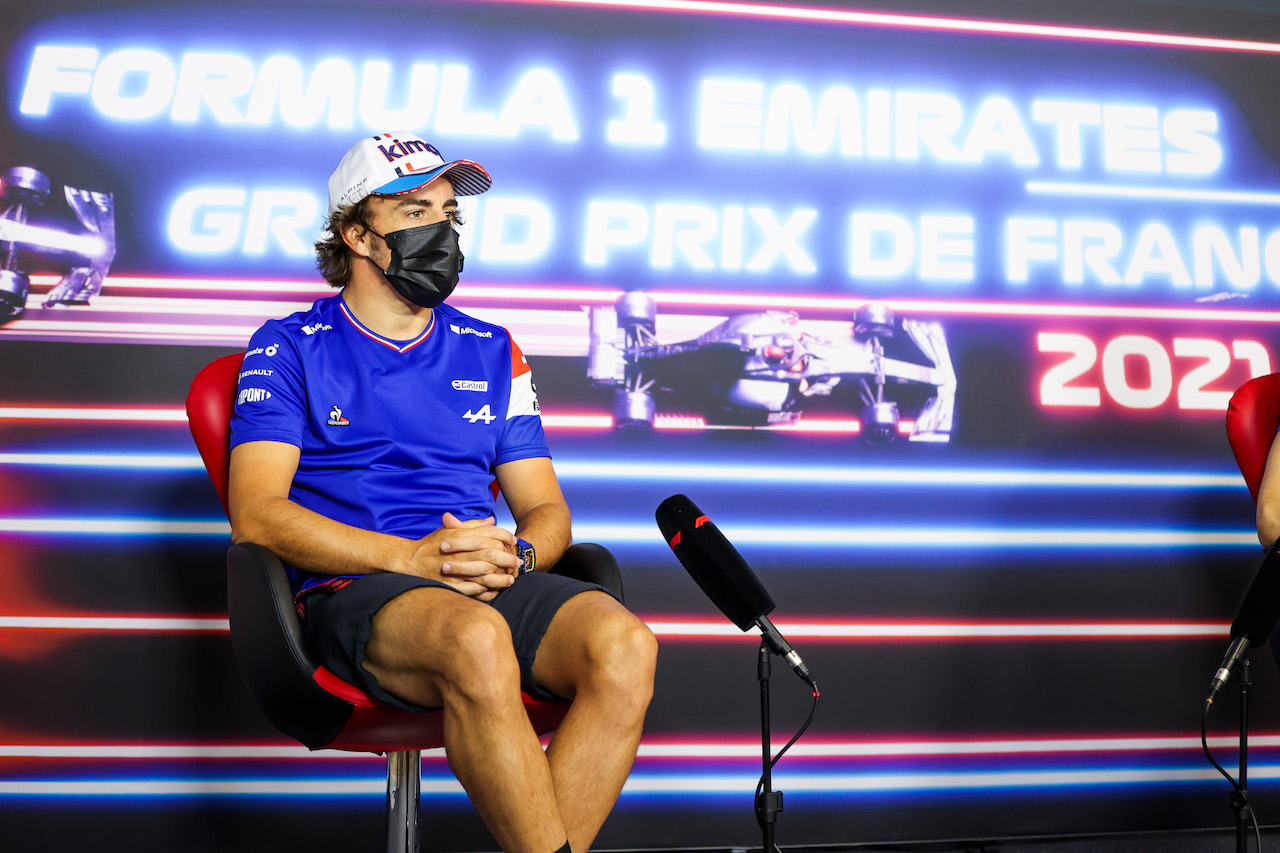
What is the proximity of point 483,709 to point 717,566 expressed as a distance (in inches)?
15.6

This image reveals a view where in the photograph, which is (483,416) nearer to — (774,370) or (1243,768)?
(774,370)

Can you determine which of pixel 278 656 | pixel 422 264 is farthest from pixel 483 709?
pixel 422 264

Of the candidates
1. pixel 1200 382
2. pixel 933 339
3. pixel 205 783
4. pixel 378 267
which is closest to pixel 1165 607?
pixel 1200 382

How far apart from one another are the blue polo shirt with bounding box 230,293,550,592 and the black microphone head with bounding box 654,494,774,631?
508mm

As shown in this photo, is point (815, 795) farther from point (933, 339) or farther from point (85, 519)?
point (85, 519)

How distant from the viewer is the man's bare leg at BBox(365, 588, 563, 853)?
1338 mm

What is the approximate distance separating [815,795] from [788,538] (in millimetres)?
696

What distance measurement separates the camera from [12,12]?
254 centimetres

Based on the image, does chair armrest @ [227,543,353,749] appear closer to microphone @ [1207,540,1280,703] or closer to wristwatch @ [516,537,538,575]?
wristwatch @ [516,537,538,575]

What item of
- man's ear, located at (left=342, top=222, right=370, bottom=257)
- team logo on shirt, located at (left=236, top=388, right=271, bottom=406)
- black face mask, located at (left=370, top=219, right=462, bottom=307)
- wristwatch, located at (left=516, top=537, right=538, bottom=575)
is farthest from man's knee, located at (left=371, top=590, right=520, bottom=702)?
man's ear, located at (left=342, top=222, right=370, bottom=257)

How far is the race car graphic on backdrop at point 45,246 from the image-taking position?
2.47 metres

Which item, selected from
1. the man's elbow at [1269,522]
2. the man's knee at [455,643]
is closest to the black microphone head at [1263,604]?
the man's elbow at [1269,522]

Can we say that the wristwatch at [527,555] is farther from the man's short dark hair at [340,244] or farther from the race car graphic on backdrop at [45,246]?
the race car graphic on backdrop at [45,246]

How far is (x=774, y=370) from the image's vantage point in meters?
2.63
